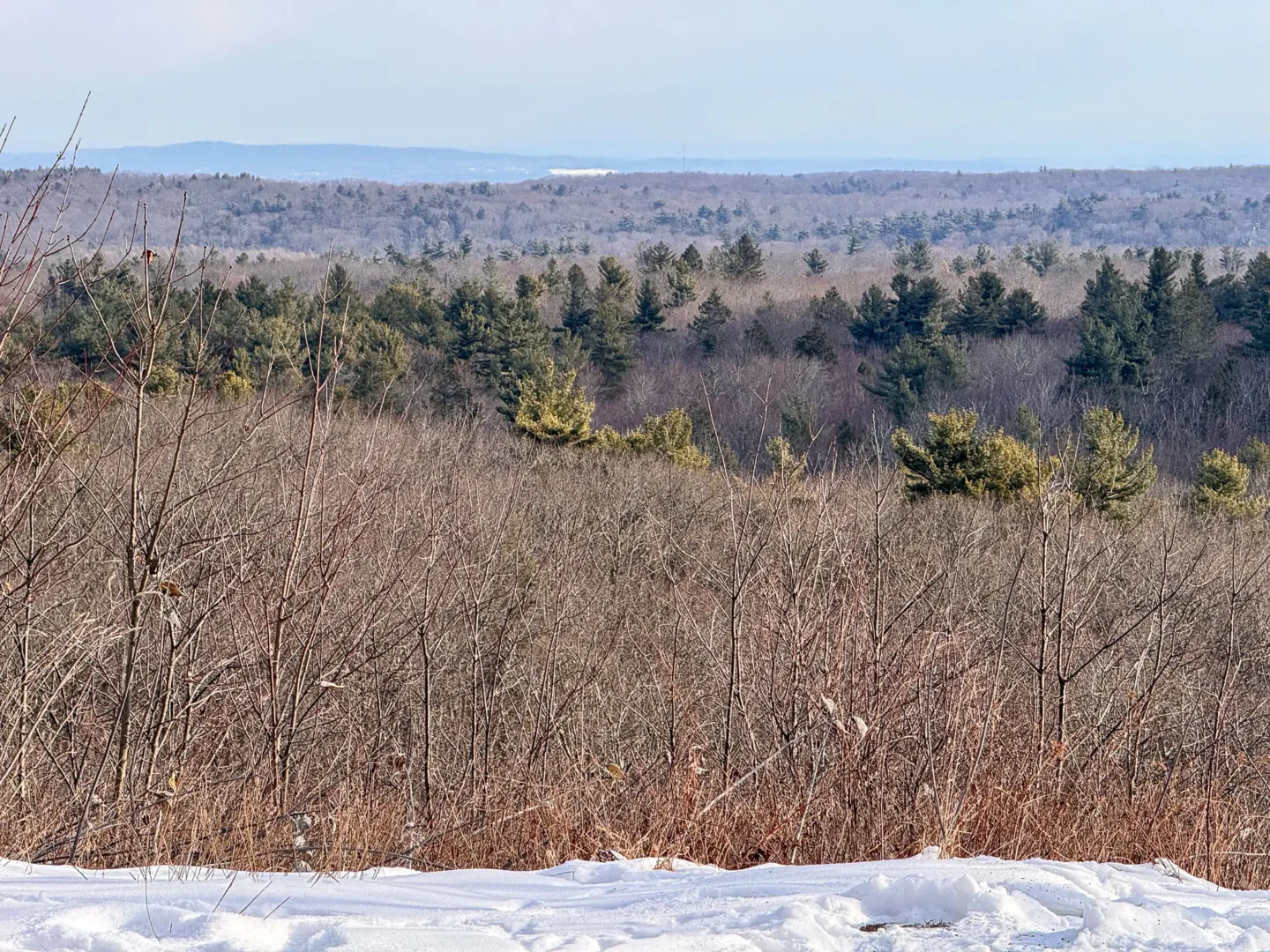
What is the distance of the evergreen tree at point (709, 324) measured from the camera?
1858 inches

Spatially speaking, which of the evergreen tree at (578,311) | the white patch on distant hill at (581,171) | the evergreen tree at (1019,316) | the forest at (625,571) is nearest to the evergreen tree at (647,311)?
the forest at (625,571)

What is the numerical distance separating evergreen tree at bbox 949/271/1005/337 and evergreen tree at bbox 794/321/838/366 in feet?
15.2

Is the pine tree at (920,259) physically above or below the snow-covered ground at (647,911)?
above

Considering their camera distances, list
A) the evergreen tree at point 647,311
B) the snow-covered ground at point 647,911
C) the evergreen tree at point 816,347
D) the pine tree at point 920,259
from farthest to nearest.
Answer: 1. the pine tree at point 920,259
2. the evergreen tree at point 647,311
3. the evergreen tree at point 816,347
4. the snow-covered ground at point 647,911

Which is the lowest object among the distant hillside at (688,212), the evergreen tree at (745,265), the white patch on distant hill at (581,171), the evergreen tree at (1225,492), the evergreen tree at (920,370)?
the evergreen tree at (1225,492)

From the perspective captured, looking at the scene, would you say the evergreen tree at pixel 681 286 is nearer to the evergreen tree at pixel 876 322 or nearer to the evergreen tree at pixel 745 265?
the evergreen tree at pixel 745 265

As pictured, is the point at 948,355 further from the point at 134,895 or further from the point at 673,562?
the point at 134,895

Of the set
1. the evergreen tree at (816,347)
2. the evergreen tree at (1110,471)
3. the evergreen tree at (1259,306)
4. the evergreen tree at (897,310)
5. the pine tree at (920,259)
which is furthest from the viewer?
the pine tree at (920,259)

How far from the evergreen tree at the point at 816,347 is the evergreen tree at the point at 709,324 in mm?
3530

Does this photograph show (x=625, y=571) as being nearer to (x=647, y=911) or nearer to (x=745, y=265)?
(x=647, y=911)

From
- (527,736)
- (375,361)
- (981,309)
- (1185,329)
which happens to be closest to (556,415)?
(375,361)

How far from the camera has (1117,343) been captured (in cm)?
3725

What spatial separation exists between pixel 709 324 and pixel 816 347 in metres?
4.70

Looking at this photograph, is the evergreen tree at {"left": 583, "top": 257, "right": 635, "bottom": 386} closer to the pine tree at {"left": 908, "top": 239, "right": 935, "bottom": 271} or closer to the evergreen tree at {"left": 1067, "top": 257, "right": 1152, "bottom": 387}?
the evergreen tree at {"left": 1067, "top": 257, "right": 1152, "bottom": 387}
